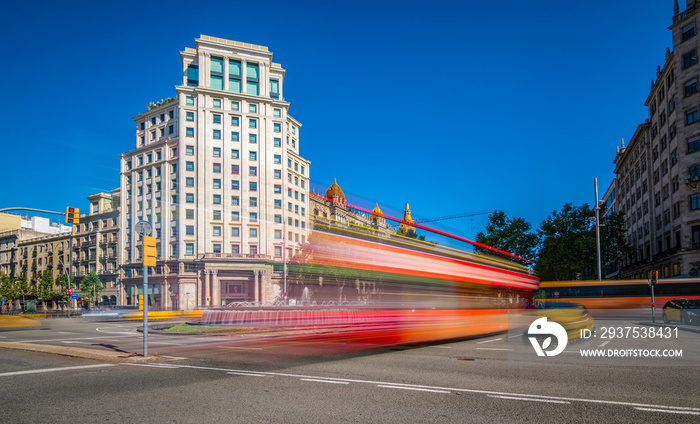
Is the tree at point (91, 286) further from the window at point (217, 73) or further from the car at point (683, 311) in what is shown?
the car at point (683, 311)

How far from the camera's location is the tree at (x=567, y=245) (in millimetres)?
59719

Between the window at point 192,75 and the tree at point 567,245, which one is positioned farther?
the window at point 192,75

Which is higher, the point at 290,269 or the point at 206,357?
the point at 290,269

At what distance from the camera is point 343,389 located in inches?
335

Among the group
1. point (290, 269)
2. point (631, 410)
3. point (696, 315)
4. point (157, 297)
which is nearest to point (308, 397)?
point (631, 410)

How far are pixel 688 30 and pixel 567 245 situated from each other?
2701cm

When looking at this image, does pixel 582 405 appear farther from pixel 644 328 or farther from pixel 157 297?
pixel 157 297

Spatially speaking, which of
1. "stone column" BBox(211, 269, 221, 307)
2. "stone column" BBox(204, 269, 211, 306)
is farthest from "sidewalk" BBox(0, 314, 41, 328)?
"stone column" BBox(204, 269, 211, 306)

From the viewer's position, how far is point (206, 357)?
13.7 m

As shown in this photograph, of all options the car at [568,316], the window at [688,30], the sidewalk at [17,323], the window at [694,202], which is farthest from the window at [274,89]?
the car at [568,316]

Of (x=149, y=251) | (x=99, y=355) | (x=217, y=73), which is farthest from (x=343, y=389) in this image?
(x=217, y=73)

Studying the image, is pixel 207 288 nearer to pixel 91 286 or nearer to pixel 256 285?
pixel 256 285

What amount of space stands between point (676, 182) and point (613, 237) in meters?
16.9

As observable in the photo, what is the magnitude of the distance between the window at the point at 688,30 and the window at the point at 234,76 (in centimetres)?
5627
